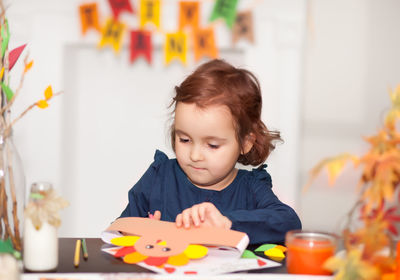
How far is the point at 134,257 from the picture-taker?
36.0 inches

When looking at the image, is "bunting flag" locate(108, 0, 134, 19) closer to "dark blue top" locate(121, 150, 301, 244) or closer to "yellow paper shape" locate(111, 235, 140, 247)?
"dark blue top" locate(121, 150, 301, 244)

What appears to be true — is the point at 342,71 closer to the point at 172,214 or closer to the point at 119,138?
the point at 119,138

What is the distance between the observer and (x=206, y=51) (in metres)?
2.75

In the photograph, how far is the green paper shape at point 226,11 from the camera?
2.74 m

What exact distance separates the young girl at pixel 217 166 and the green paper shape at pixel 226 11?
1.38 metres

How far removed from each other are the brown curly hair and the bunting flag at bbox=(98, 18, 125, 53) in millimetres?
1441

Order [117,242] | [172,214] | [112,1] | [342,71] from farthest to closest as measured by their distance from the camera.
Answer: [342,71] < [112,1] < [172,214] < [117,242]

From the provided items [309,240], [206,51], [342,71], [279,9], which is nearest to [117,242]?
[309,240]

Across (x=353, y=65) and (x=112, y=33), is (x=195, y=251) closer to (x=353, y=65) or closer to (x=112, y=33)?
(x=112, y=33)

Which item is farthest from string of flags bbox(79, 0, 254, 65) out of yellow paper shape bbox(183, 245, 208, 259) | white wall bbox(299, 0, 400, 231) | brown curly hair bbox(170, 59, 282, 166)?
yellow paper shape bbox(183, 245, 208, 259)

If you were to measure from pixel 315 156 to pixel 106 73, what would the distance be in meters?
1.28

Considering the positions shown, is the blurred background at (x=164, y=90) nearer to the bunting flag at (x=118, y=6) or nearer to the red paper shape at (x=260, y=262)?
the bunting flag at (x=118, y=6)

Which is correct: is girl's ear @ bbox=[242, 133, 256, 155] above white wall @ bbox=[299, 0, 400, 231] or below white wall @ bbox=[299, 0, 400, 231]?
below

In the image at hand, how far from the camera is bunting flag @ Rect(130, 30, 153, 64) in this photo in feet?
9.08
